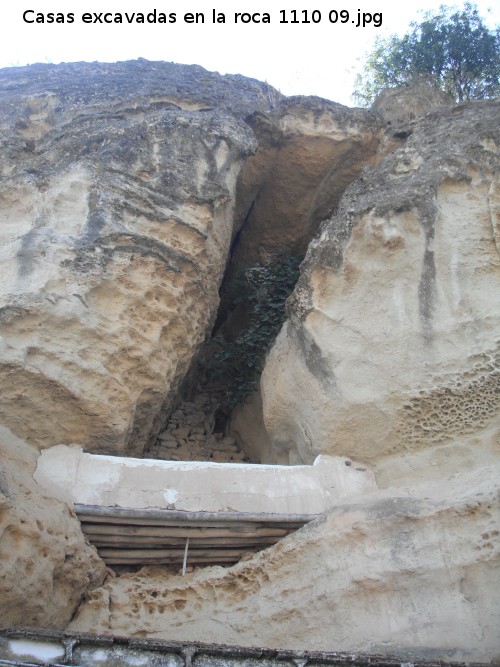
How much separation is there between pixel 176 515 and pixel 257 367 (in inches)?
104

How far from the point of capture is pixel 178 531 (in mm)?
4973

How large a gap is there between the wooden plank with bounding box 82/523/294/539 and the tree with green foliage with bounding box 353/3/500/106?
7264 mm

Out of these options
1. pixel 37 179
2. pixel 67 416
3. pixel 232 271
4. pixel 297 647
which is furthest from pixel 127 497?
pixel 232 271

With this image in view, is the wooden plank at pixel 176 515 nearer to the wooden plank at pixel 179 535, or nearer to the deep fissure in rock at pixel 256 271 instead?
the wooden plank at pixel 179 535

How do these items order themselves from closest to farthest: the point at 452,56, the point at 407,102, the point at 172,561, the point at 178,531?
the point at 178,531 < the point at 172,561 < the point at 407,102 < the point at 452,56

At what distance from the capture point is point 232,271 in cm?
857

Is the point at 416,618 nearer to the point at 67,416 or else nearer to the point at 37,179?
the point at 67,416

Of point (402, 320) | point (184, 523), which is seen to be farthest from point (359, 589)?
point (402, 320)

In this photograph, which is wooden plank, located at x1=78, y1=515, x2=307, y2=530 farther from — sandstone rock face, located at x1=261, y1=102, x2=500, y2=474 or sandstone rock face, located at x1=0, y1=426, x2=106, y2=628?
sandstone rock face, located at x1=261, y1=102, x2=500, y2=474

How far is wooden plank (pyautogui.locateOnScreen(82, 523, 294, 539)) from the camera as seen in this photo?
16.1ft

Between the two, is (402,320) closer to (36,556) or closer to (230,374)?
(230,374)

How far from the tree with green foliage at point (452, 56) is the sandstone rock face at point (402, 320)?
4.49m

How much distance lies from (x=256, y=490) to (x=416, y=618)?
144cm

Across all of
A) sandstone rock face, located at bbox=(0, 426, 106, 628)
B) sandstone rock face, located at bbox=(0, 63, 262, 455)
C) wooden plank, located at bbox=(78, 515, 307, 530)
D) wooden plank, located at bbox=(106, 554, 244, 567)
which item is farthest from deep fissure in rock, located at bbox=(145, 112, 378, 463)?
sandstone rock face, located at bbox=(0, 426, 106, 628)
